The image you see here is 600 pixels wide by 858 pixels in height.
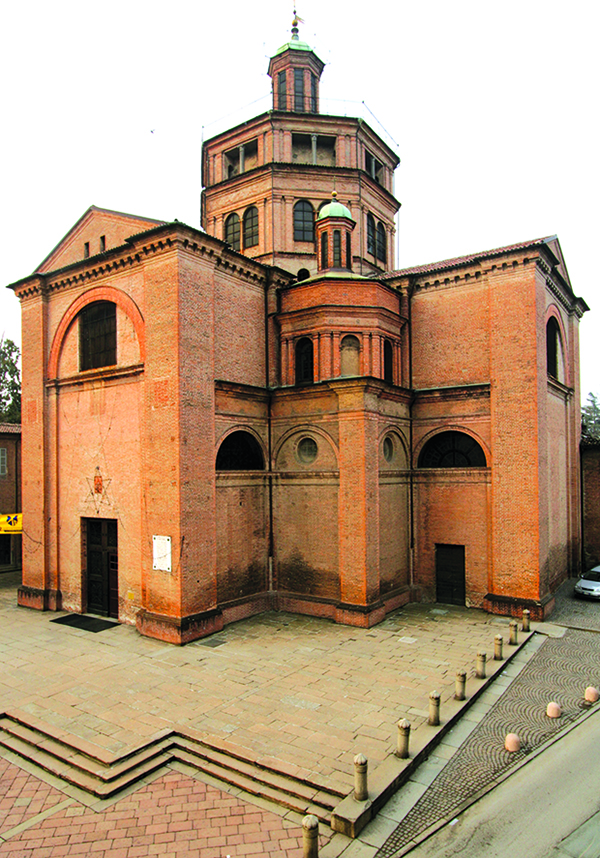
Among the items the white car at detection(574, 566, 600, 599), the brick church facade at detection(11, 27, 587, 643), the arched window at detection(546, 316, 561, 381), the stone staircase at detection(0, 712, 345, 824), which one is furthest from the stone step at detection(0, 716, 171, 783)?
the arched window at detection(546, 316, 561, 381)

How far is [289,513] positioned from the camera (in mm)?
18641

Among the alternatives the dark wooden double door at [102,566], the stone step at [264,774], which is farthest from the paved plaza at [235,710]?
the dark wooden double door at [102,566]

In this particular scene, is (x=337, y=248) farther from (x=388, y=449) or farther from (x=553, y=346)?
(x=553, y=346)

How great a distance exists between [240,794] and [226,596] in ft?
27.7

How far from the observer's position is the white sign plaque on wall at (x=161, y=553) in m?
15.4

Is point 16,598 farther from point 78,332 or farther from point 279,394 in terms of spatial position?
point 279,394

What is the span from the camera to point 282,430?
62.1 feet

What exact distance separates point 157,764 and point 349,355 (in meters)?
13.1

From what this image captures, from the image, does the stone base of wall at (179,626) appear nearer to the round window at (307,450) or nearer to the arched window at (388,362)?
the round window at (307,450)

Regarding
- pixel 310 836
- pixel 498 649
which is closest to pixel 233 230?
pixel 498 649

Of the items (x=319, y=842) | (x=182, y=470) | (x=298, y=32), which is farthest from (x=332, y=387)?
(x=298, y=32)

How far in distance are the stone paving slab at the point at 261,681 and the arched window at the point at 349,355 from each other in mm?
8131

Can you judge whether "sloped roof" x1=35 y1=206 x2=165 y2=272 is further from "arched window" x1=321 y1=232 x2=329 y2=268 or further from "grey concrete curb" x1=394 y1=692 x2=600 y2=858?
"grey concrete curb" x1=394 y1=692 x2=600 y2=858

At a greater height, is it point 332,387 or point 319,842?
point 332,387
